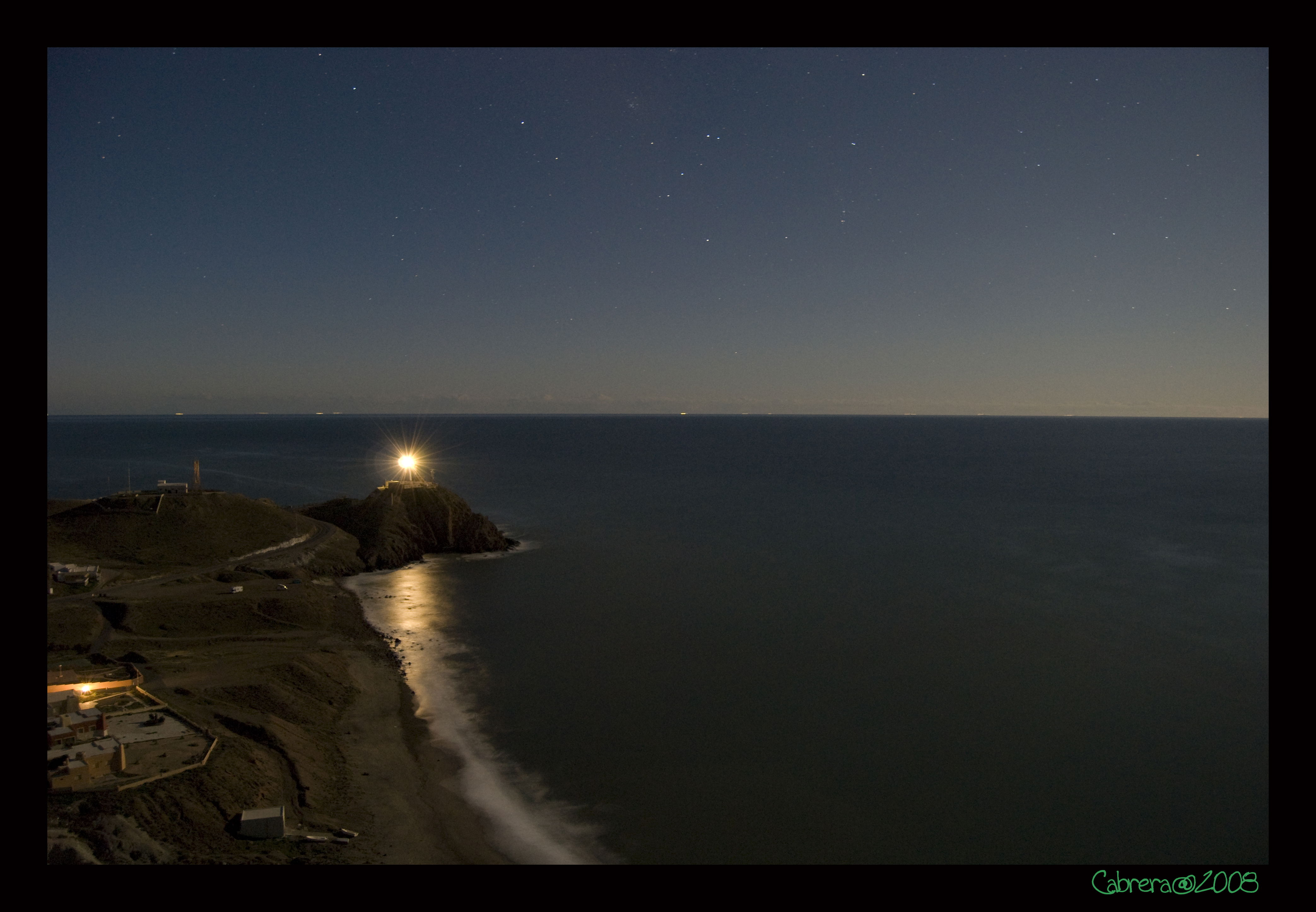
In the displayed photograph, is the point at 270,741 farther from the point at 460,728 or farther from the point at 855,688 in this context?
the point at 855,688

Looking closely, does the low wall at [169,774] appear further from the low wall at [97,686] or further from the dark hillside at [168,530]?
the dark hillside at [168,530]

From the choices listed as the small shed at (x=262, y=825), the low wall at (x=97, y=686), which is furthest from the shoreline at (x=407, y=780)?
the low wall at (x=97, y=686)

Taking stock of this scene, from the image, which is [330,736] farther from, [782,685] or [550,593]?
[550,593]

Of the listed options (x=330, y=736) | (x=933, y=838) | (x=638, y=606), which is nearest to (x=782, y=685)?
(x=933, y=838)

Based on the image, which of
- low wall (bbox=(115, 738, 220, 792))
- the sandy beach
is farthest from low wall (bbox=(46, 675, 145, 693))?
low wall (bbox=(115, 738, 220, 792))

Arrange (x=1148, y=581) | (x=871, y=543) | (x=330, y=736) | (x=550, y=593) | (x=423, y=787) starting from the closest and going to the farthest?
(x=423, y=787) → (x=330, y=736) → (x=550, y=593) → (x=1148, y=581) → (x=871, y=543)
